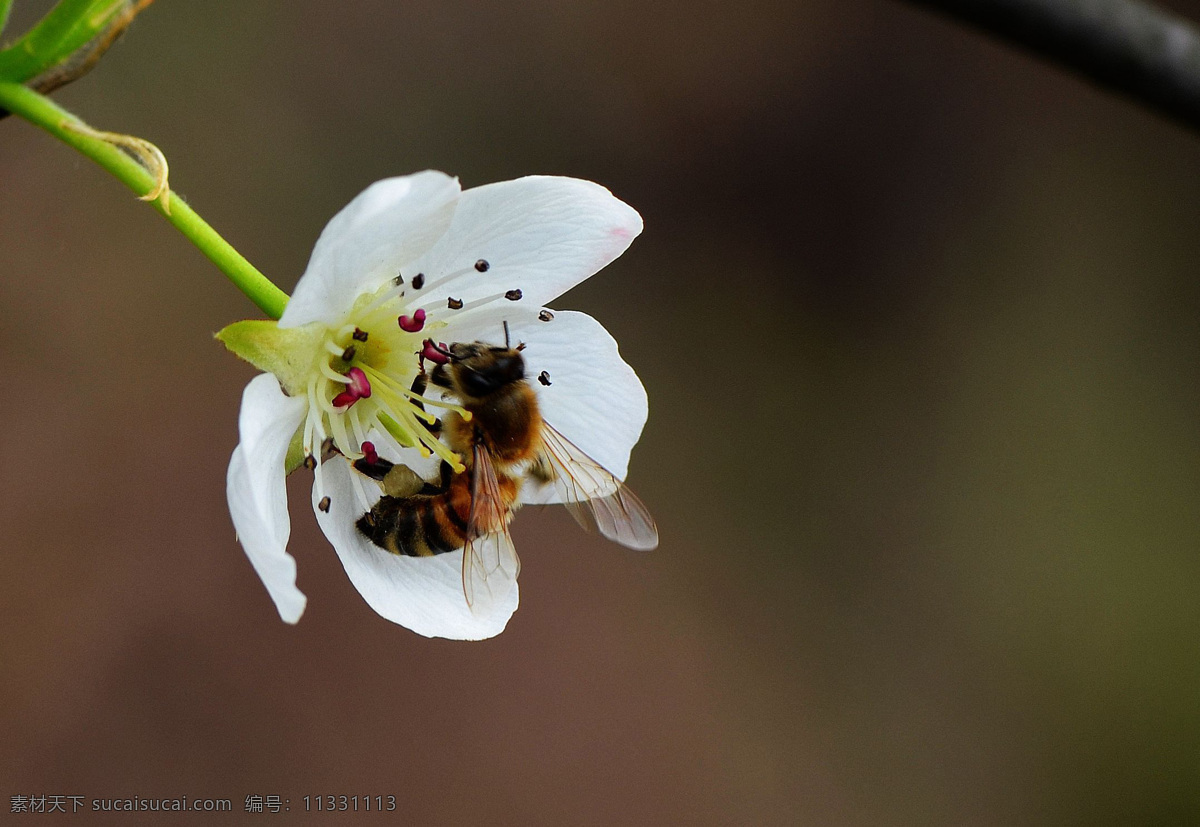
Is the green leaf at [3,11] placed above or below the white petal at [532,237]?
above

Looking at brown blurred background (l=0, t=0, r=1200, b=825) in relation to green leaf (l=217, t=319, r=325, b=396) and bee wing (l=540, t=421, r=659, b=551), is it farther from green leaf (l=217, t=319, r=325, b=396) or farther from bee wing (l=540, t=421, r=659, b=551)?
green leaf (l=217, t=319, r=325, b=396)

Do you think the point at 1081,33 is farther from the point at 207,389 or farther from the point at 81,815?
the point at 81,815

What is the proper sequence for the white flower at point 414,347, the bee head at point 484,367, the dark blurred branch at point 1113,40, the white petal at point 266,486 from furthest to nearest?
the dark blurred branch at point 1113,40
the bee head at point 484,367
the white flower at point 414,347
the white petal at point 266,486

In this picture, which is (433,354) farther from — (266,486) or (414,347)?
(266,486)

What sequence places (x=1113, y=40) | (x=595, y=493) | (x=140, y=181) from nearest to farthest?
(x=140, y=181)
(x=595, y=493)
(x=1113, y=40)

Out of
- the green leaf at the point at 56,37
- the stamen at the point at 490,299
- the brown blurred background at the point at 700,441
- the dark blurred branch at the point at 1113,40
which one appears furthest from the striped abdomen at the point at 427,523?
the brown blurred background at the point at 700,441

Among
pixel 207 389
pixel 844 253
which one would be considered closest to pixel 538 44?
pixel 844 253

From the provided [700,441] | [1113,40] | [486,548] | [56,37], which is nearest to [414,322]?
[486,548]

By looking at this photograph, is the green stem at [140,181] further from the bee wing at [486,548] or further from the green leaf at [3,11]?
the bee wing at [486,548]
